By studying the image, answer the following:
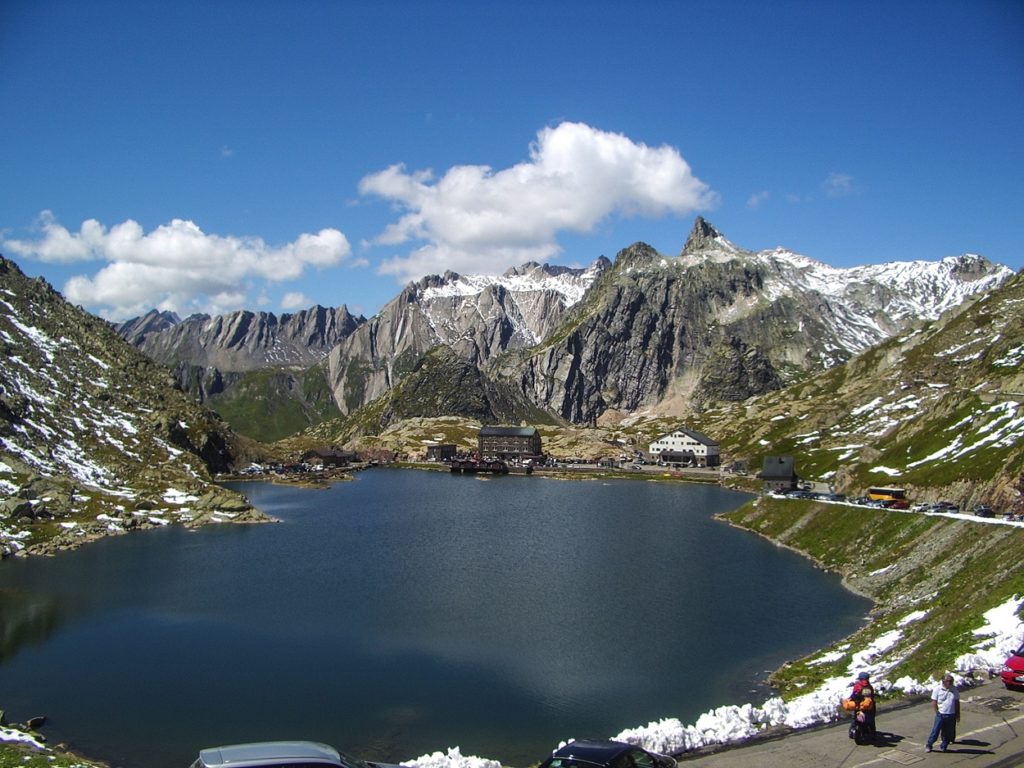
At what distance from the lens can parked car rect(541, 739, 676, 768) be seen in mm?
19750

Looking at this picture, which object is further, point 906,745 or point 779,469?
point 779,469

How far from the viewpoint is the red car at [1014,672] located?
29141 millimetres

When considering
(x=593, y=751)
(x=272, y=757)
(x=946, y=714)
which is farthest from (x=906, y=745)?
(x=272, y=757)

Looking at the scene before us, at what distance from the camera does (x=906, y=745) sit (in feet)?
82.8

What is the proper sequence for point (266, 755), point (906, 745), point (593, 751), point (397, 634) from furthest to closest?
point (397, 634) < point (906, 745) < point (593, 751) < point (266, 755)

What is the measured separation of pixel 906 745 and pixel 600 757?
1249 cm

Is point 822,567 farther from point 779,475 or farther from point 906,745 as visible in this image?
point 779,475

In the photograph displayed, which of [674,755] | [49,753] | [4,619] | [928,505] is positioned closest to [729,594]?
[928,505]

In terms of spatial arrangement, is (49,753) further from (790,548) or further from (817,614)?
(790,548)

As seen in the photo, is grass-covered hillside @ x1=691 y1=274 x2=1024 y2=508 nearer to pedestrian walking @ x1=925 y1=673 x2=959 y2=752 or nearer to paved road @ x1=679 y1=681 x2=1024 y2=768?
paved road @ x1=679 y1=681 x2=1024 y2=768

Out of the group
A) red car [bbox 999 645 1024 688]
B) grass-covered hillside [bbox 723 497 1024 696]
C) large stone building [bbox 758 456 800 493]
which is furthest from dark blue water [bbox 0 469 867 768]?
large stone building [bbox 758 456 800 493]

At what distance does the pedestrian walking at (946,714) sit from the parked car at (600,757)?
9820mm

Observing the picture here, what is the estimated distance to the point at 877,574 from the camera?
73.2m

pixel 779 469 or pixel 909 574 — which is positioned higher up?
pixel 779 469
